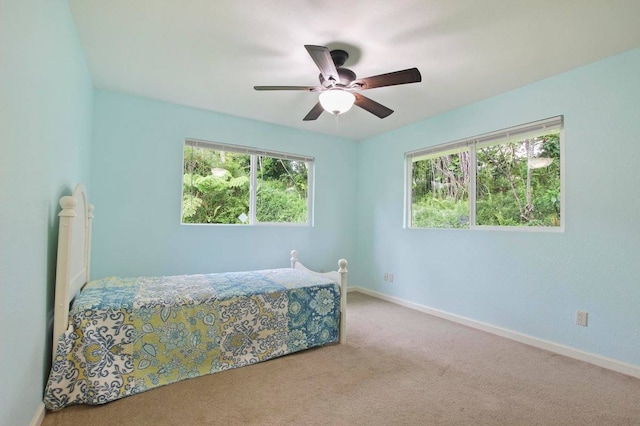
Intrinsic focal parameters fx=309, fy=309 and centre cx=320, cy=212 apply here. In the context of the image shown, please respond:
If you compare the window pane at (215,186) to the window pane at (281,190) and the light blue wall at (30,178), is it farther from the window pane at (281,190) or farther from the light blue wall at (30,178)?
the light blue wall at (30,178)

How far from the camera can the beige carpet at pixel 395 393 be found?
1710 millimetres

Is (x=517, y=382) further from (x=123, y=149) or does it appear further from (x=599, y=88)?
(x=123, y=149)

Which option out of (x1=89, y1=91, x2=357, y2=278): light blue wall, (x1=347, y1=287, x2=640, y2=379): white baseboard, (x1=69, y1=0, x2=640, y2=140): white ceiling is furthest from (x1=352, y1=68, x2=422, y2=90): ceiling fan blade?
(x1=347, y1=287, x2=640, y2=379): white baseboard

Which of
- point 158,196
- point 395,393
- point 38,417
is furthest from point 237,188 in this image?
point 395,393

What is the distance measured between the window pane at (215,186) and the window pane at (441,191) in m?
2.22

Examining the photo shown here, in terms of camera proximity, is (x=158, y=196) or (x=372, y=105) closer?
(x=372, y=105)

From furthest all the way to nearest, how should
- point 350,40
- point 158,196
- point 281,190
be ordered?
point 281,190, point 158,196, point 350,40

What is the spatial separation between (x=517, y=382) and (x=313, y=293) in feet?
5.15

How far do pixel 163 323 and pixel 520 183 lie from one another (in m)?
3.34

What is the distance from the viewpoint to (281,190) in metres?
4.23

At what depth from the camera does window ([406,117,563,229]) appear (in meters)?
2.82

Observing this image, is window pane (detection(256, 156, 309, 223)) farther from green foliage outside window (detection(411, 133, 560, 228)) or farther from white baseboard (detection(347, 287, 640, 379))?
white baseboard (detection(347, 287, 640, 379))

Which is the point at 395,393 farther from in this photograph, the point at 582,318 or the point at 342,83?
the point at 342,83

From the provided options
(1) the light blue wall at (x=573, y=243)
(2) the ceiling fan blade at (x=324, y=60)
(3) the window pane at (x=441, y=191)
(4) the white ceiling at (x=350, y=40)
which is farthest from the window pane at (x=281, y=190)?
(2) the ceiling fan blade at (x=324, y=60)
